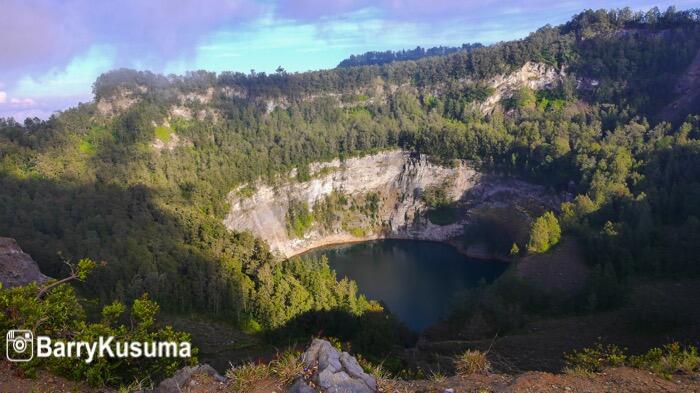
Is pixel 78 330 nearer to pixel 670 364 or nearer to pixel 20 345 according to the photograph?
pixel 20 345

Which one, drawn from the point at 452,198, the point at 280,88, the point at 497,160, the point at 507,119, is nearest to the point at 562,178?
the point at 497,160

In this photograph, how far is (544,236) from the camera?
140 ft

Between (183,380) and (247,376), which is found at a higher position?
(247,376)

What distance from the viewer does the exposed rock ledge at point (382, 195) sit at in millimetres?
62469

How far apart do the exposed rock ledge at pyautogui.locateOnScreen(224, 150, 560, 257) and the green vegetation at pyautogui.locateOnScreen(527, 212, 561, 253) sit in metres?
15.7

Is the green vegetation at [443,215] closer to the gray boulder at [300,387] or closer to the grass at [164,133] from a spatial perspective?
the grass at [164,133]

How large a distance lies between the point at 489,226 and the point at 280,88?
1722 inches

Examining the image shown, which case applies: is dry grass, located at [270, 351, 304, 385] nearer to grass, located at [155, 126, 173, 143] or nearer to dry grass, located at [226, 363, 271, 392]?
dry grass, located at [226, 363, 271, 392]

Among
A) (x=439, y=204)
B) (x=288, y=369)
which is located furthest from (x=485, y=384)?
(x=439, y=204)

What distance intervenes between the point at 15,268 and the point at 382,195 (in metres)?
52.8

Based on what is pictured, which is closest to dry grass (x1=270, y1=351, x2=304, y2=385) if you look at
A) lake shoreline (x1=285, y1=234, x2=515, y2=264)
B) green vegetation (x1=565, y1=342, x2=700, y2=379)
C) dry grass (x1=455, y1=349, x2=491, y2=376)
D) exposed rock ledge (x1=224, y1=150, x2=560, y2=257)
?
dry grass (x1=455, y1=349, x2=491, y2=376)

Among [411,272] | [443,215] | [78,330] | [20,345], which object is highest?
[20,345]

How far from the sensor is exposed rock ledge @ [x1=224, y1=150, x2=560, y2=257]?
62469mm

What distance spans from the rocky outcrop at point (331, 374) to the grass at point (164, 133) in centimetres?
5977
